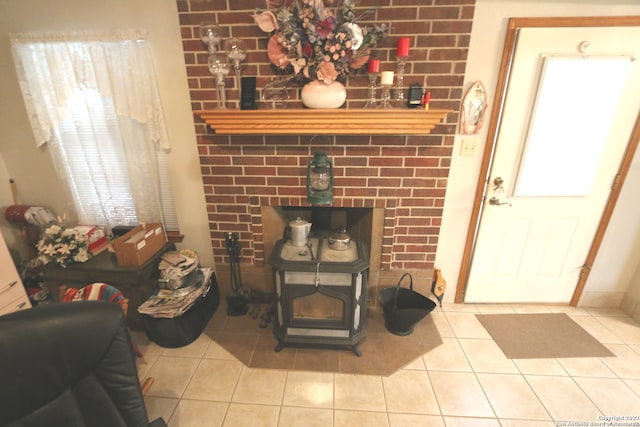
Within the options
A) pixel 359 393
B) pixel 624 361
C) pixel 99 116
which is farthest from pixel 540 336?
pixel 99 116

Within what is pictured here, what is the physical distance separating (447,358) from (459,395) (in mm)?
257

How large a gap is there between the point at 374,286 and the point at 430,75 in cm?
152

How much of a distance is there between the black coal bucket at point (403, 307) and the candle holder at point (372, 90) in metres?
1.13

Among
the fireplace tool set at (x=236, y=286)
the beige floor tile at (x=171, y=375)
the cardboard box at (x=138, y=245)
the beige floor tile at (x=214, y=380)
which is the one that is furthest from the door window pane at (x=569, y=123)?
the cardboard box at (x=138, y=245)

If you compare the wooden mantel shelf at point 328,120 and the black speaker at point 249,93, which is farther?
the black speaker at point 249,93

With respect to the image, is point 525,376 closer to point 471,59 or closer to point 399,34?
point 471,59

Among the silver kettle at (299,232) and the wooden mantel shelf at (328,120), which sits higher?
the wooden mantel shelf at (328,120)

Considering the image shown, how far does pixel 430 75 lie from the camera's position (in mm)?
1738

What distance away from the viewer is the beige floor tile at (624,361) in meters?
1.73

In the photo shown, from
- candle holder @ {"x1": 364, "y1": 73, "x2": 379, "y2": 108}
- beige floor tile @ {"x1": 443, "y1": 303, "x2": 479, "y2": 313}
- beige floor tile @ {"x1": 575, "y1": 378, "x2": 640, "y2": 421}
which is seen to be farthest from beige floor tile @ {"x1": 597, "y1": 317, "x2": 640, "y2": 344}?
candle holder @ {"x1": 364, "y1": 73, "x2": 379, "y2": 108}

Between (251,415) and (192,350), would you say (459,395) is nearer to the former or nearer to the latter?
(251,415)

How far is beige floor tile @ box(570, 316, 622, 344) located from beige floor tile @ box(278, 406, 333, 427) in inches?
76.9

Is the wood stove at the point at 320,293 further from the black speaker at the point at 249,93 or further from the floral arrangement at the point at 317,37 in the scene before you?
the floral arrangement at the point at 317,37

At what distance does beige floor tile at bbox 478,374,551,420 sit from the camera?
1502 mm
